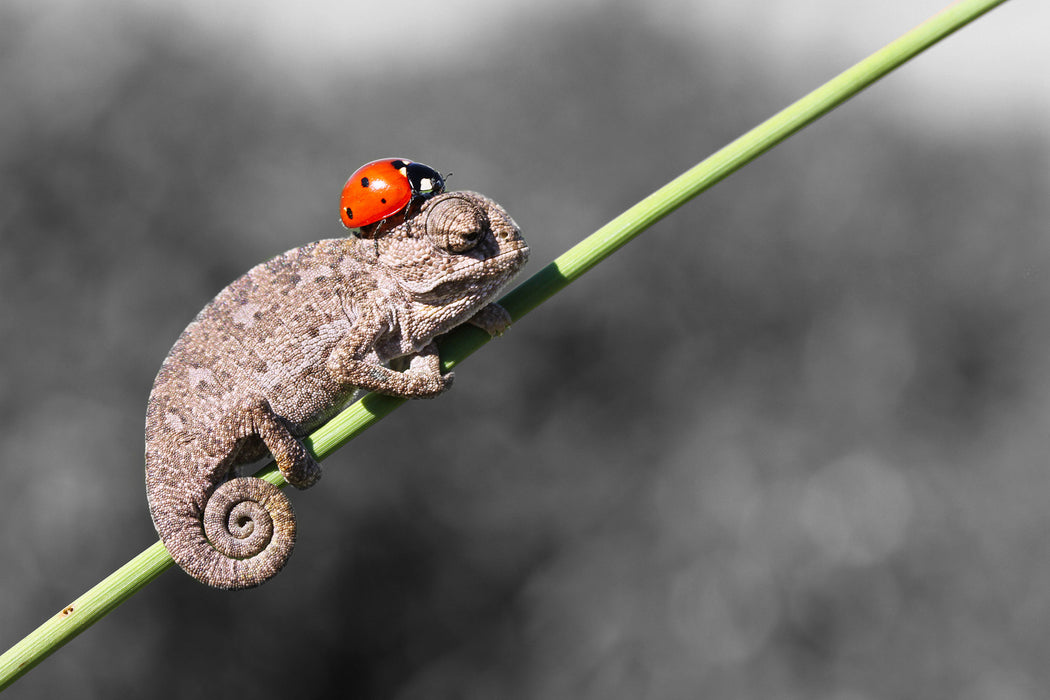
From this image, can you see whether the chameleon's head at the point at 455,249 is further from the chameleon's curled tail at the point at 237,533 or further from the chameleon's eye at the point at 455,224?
the chameleon's curled tail at the point at 237,533

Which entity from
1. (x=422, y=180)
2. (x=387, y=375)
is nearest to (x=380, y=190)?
(x=422, y=180)

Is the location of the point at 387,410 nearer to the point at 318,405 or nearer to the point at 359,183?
the point at 318,405

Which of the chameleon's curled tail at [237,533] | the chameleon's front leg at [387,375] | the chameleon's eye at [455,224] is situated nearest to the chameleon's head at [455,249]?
the chameleon's eye at [455,224]

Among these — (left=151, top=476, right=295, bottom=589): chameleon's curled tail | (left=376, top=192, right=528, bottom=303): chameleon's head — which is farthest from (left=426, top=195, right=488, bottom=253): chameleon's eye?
(left=151, top=476, right=295, bottom=589): chameleon's curled tail

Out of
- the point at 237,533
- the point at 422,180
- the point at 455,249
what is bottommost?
the point at 237,533

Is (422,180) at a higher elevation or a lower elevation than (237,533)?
higher

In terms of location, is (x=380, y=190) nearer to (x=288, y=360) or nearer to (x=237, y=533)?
(x=288, y=360)
